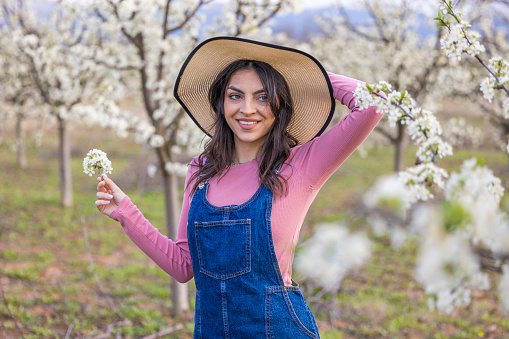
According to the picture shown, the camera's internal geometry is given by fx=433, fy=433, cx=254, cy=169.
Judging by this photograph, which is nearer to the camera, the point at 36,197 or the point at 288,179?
the point at 288,179

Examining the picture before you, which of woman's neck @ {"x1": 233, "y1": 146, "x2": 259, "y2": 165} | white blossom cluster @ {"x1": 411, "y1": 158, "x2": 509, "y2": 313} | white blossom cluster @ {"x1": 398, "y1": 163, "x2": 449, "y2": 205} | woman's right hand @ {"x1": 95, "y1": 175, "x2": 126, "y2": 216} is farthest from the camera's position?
woman's neck @ {"x1": 233, "y1": 146, "x2": 259, "y2": 165}

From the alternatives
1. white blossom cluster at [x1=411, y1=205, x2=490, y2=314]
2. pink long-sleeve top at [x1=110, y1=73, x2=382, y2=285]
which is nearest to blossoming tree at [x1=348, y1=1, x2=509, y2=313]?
white blossom cluster at [x1=411, y1=205, x2=490, y2=314]

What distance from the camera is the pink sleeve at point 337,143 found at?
1515mm

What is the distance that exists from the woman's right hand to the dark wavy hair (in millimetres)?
300

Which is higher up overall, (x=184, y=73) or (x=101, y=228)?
(x=184, y=73)

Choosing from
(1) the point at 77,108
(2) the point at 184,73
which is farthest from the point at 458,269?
(1) the point at 77,108

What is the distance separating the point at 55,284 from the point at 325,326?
314cm

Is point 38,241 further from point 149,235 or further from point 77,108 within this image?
point 149,235

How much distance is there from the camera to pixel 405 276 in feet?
19.2

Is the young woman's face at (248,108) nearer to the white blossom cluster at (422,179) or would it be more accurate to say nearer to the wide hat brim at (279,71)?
the wide hat brim at (279,71)

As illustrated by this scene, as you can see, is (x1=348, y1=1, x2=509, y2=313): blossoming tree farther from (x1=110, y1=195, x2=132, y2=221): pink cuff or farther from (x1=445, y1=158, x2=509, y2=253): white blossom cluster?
(x1=110, y1=195, x2=132, y2=221): pink cuff

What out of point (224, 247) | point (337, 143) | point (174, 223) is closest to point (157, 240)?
point (224, 247)

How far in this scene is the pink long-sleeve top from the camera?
60.7 inches

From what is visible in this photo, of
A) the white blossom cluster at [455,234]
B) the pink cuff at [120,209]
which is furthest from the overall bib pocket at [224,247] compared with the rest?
→ the white blossom cluster at [455,234]
